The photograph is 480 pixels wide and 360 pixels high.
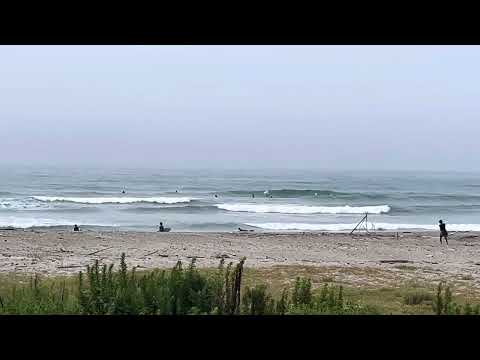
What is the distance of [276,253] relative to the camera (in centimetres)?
1258

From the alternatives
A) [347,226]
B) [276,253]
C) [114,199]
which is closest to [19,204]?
[114,199]

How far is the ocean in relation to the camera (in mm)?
19656

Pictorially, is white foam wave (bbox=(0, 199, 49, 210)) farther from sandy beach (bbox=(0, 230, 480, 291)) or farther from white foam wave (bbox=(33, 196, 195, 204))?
sandy beach (bbox=(0, 230, 480, 291))

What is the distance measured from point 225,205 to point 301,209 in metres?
3.40

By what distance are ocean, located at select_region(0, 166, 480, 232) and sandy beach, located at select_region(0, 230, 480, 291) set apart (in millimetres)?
3436

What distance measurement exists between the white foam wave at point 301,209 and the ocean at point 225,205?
0.04 metres

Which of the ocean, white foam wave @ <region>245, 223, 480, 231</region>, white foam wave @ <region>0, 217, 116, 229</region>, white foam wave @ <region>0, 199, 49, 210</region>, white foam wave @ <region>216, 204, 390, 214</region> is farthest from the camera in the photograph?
white foam wave @ <region>216, 204, 390, 214</region>
